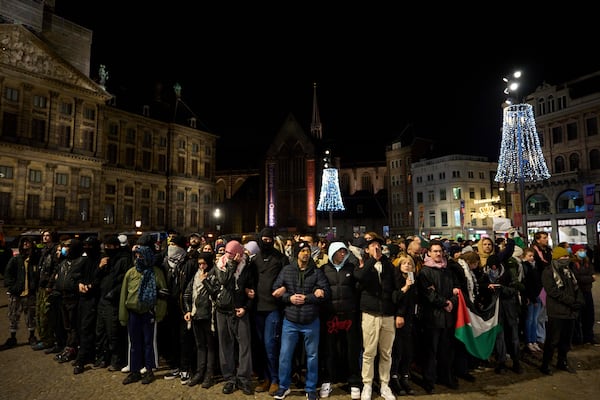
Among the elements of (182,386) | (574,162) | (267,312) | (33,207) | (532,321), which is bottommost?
(182,386)

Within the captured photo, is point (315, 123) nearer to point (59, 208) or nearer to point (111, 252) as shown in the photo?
point (59, 208)

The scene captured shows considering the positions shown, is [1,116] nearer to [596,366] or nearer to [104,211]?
[104,211]

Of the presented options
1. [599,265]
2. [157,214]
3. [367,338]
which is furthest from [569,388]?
[157,214]

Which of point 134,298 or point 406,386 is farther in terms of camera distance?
point 134,298

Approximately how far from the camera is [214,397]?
6.15 metres

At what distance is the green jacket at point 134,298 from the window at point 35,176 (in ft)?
130

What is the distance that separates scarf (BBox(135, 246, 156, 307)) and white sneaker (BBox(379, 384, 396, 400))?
4.21 metres

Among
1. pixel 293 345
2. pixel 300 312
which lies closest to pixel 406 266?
pixel 300 312

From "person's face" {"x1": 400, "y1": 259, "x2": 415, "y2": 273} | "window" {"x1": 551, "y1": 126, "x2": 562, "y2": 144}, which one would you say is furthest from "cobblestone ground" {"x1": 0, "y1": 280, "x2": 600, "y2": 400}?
"window" {"x1": 551, "y1": 126, "x2": 562, "y2": 144}

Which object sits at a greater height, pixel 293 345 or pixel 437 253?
pixel 437 253

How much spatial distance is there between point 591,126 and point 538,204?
8768mm

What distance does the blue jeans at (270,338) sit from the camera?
6519 millimetres

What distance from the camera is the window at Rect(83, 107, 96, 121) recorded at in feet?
143

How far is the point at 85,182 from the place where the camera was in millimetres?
43000
